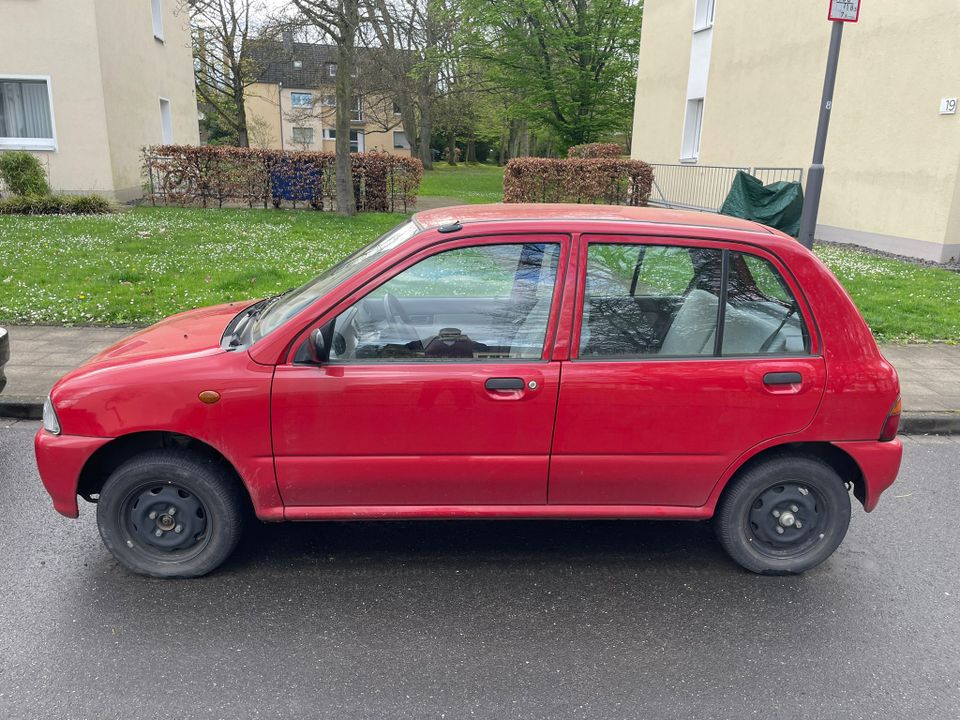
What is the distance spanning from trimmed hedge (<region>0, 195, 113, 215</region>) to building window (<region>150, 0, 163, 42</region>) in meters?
7.67

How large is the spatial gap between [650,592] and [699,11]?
68.5 feet

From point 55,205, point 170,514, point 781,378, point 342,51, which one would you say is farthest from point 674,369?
point 55,205

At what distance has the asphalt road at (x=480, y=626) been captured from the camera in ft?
9.39

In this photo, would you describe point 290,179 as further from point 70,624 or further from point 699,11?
point 70,624

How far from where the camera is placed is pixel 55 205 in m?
15.8

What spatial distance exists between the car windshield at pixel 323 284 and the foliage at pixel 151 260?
4974mm

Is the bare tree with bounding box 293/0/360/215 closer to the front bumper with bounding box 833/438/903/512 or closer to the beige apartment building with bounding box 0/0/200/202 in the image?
the beige apartment building with bounding box 0/0/200/202

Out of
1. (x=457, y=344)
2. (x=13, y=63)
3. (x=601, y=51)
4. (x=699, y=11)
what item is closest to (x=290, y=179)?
(x=13, y=63)

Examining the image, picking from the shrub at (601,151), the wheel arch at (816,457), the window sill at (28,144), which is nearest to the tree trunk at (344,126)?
the window sill at (28,144)

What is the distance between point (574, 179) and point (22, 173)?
40.0ft

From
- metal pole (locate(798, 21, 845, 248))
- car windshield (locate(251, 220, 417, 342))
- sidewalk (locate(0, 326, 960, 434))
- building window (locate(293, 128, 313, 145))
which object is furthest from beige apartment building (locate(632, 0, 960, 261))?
building window (locate(293, 128, 313, 145))

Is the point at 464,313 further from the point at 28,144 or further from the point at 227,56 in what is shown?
the point at 227,56

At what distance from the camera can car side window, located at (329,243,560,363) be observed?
11.2ft

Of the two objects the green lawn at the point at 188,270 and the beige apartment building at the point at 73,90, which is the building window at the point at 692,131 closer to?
the green lawn at the point at 188,270
